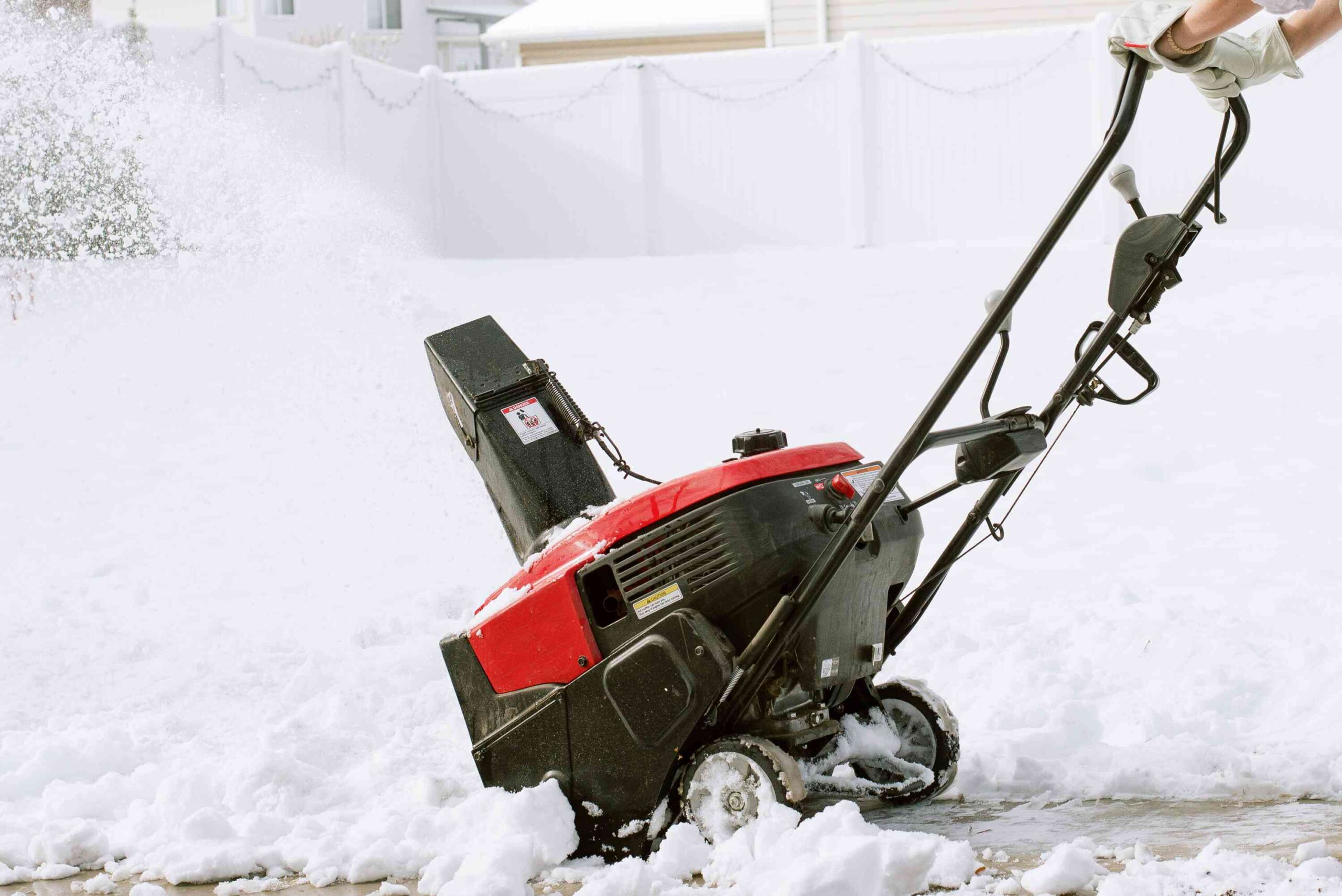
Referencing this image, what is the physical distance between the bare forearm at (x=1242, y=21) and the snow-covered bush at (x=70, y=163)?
886 centimetres

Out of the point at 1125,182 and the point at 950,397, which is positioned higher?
the point at 1125,182

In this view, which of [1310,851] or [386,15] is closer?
[1310,851]

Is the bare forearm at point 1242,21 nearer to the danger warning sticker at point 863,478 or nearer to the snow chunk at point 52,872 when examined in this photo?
the danger warning sticker at point 863,478

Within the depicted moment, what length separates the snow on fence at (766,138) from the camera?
13.3 m

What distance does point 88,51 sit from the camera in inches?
440

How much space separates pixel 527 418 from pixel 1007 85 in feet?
36.4

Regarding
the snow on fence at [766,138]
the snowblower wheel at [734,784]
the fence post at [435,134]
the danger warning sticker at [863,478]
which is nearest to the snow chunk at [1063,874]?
the snowblower wheel at [734,784]

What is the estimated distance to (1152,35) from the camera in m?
2.64

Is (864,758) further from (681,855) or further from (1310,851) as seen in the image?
(1310,851)

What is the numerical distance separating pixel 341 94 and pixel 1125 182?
11785 millimetres

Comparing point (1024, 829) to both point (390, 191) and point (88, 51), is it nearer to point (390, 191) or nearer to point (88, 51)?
point (88, 51)

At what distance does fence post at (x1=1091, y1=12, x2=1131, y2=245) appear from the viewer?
12961 mm

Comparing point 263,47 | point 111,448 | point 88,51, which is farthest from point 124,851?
point 263,47

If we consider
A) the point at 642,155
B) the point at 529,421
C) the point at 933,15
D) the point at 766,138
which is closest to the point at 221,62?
the point at 642,155
